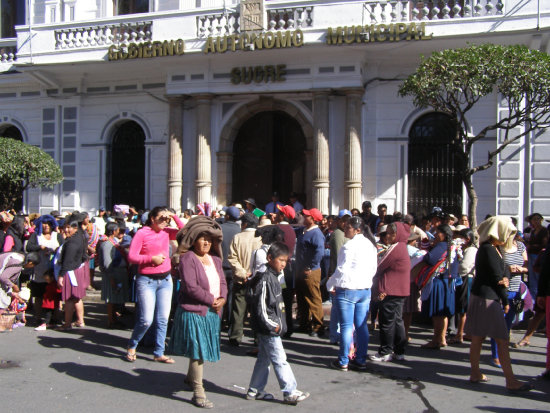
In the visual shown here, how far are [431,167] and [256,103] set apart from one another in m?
4.63

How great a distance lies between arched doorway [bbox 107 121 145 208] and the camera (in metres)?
18.1

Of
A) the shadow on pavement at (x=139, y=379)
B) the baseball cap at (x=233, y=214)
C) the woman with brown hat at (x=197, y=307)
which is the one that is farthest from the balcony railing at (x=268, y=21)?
the shadow on pavement at (x=139, y=379)

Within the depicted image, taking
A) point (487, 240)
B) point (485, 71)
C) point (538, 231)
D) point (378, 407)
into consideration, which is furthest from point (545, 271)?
point (485, 71)

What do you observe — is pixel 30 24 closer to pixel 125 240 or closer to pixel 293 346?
pixel 125 240

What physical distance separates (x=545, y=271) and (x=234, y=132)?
35.5 ft

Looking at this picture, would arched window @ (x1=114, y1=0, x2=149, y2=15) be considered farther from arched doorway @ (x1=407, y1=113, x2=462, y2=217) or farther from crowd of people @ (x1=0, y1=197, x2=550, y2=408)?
crowd of people @ (x1=0, y1=197, x2=550, y2=408)

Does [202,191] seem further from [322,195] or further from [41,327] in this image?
[41,327]

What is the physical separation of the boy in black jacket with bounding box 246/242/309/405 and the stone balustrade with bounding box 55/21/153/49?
460 inches

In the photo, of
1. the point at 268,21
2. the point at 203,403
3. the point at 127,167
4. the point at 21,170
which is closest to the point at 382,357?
the point at 203,403

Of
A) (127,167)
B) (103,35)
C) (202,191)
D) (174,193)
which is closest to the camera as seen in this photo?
(202,191)

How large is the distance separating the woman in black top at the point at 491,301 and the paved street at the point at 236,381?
226 mm

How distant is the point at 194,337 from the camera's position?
19.6ft

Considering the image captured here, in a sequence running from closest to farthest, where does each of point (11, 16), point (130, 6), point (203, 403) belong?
point (203, 403)
point (130, 6)
point (11, 16)

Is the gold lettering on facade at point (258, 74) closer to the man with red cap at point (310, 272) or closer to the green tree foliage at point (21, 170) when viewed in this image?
the green tree foliage at point (21, 170)
